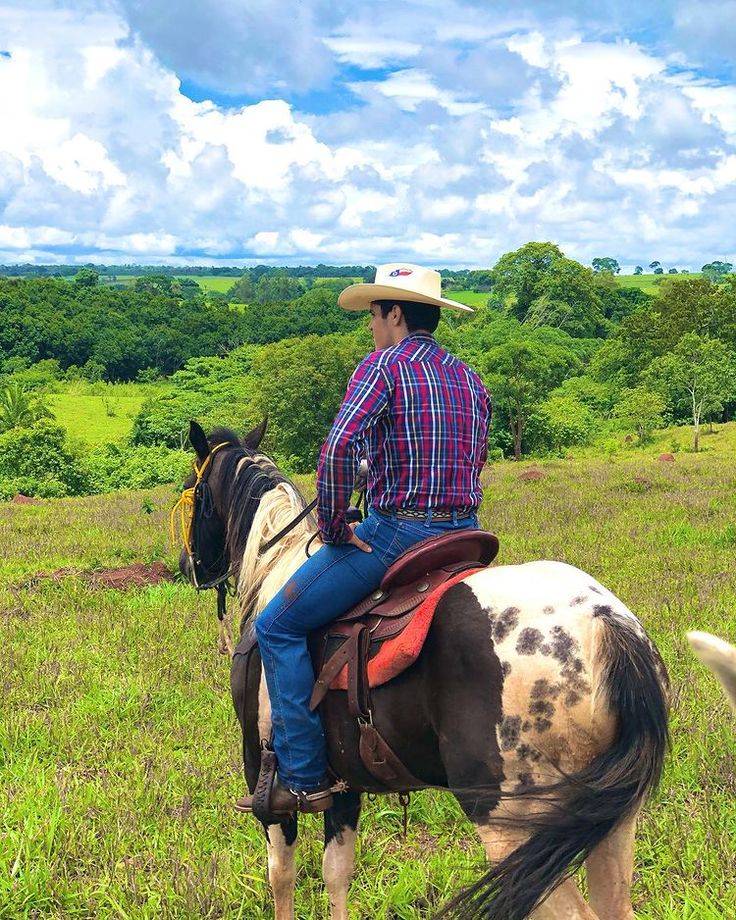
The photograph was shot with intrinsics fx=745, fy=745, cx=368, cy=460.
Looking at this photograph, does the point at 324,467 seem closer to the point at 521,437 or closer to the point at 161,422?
the point at 521,437

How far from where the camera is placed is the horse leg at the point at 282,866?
3693 mm

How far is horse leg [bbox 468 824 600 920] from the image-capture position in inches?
101

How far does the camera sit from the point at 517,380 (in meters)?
43.3

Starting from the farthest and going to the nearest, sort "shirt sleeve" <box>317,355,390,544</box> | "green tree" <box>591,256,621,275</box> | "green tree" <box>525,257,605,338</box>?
"green tree" <box>591,256,621,275</box>
"green tree" <box>525,257,605,338</box>
"shirt sleeve" <box>317,355,390,544</box>

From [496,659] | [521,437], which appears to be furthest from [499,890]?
[521,437]

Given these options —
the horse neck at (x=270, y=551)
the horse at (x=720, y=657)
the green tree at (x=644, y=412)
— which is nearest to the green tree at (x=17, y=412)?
the green tree at (x=644, y=412)

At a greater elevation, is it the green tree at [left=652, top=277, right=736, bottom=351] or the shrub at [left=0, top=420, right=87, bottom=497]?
the green tree at [left=652, top=277, right=736, bottom=351]

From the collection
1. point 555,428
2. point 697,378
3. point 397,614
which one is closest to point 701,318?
point 697,378

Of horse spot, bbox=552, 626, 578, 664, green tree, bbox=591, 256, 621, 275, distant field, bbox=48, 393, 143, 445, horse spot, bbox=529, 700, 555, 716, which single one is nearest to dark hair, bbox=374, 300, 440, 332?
horse spot, bbox=552, 626, 578, 664

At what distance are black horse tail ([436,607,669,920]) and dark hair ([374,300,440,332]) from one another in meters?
1.49

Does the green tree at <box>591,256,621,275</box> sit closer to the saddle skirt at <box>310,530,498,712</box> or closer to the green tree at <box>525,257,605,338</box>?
the green tree at <box>525,257,605,338</box>

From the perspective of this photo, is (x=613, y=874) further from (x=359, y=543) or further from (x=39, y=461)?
(x=39, y=461)

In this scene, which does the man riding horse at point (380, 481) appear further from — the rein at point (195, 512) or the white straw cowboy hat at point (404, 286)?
the rein at point (195, 512)

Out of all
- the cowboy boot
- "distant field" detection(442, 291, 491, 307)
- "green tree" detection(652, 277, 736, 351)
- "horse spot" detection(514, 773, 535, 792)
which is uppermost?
"distant field" detection(442, 291, 491, 307)
